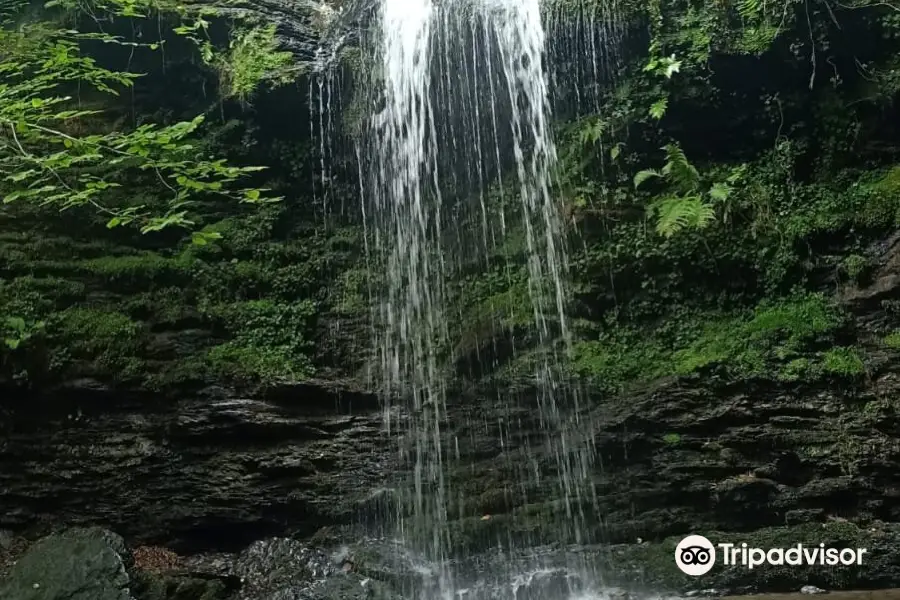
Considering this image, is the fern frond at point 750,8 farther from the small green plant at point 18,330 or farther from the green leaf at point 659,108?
the small green plant at point 18,330

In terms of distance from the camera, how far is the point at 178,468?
6242mm

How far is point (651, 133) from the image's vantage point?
6754 millimetres

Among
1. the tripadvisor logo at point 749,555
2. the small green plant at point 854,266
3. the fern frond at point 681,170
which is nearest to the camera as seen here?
the tripadvisor logo at point 749,555

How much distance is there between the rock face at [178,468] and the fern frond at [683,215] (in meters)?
3.26

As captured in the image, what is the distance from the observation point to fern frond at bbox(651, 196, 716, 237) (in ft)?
20.1

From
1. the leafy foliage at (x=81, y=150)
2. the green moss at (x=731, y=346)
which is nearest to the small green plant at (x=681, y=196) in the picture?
the green moss at (x=731, y=346)

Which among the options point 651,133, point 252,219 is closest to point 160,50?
point 252,219

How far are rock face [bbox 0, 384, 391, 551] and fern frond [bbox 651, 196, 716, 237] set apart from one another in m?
3.26

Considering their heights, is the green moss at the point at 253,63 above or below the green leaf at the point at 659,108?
above

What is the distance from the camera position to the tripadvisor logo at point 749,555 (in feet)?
15.6

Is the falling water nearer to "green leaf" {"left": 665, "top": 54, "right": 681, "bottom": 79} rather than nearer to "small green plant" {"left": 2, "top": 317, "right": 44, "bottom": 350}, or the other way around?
"green leaf" {"left": 665, "top": 54, "right": 681, "bottom": 79}

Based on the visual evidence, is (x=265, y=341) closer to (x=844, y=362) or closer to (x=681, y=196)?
(x=681, y=196)

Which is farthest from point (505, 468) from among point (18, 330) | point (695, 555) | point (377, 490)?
point (18, 330)

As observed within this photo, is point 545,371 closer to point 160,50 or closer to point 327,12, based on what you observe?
point 327,12
